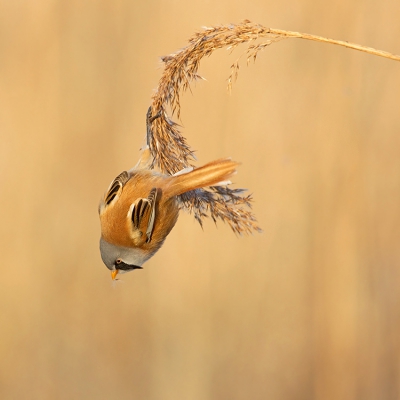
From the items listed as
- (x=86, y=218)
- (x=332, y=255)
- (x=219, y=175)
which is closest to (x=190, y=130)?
(x=86, y=218)

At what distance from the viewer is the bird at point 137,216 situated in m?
0.99

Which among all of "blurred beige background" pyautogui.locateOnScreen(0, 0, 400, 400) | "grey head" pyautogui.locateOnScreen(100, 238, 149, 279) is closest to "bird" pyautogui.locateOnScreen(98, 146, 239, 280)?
"grey head" pyautogui.locateOnScreen(100, 238, 149, 279)

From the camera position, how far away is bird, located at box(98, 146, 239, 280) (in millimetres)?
994

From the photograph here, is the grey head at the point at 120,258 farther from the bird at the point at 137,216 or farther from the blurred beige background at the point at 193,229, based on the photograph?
the blurred beige background at the point at 193,229

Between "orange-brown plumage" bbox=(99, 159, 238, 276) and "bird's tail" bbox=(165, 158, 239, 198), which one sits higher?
"bird's tail" bbox=(165, 158, 239, 198)

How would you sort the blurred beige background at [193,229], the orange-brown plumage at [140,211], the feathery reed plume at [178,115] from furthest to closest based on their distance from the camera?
the blurred beige background at [193,229]
the orange-brown plumage at [140,211]
the feathery reed plume at [178,115]

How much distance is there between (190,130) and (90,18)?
445 millimetres

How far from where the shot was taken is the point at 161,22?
1670mm

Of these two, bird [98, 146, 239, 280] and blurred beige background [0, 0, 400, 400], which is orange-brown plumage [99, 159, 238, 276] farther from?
blurred beige background [0, 0, 400, 400]

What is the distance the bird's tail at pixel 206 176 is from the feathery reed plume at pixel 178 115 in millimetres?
22

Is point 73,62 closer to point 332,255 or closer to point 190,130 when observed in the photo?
point 190,130

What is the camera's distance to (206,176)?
844 mm

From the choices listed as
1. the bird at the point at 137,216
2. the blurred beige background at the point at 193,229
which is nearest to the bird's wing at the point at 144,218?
the bird at the point at 137,216

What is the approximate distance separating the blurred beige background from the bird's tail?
2.40 ft
